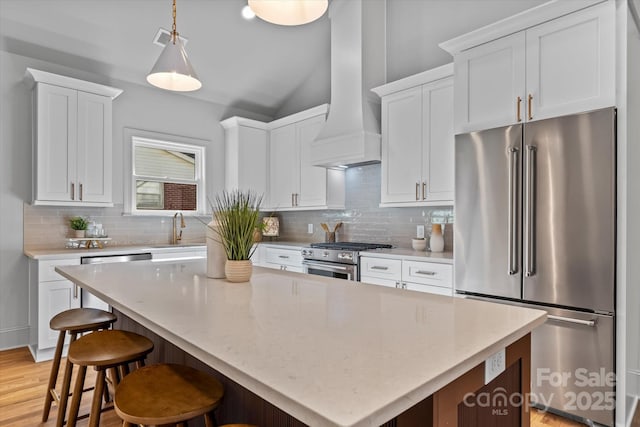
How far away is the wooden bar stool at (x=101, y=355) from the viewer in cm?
154

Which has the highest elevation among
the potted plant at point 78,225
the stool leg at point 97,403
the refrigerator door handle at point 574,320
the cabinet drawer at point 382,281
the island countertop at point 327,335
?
the potted plant at point 78,225

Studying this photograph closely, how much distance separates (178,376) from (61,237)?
3430 millimetres

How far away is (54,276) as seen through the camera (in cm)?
343

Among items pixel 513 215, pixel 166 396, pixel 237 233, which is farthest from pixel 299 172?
pixel 166 396

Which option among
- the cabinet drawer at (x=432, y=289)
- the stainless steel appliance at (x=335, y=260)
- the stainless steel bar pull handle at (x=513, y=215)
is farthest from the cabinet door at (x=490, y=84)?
the stainless steel appliance at (x=335, y=260)

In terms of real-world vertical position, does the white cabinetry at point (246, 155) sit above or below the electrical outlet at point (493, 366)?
above

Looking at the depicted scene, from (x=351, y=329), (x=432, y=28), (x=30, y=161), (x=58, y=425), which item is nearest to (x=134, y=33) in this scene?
(x=30, y=161)

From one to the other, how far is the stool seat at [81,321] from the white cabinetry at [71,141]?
1.92 meters

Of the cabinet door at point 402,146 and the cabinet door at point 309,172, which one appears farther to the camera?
the cabinet door at point 309,172

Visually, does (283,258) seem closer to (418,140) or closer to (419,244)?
(419,244)

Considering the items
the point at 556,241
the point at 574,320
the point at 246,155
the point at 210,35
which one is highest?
the point at 210,35

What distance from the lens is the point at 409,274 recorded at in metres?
3.24

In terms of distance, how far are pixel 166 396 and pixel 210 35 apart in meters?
4.02

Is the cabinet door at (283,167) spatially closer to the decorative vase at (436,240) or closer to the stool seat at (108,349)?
the decorative vase at (436,240)
